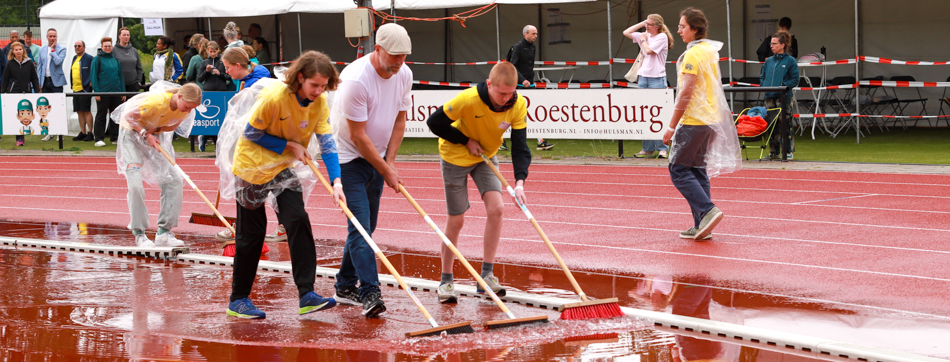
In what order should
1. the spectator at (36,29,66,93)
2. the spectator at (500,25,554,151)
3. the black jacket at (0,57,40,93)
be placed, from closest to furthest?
the spectator at (500,25,554,151) → the black jacket at (0,57,40,93) → the spectator at (36,29,66,93)

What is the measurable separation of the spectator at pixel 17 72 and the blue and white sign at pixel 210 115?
4.77 metres

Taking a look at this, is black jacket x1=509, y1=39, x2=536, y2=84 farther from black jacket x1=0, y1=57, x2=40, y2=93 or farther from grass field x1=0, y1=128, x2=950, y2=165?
black jacket x1=0, y1=57, x2=40, y2=93

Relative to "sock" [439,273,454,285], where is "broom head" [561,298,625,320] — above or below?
below

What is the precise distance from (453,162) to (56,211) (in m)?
6.48

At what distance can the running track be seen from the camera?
6.54 m

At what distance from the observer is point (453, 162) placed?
19.9 feet

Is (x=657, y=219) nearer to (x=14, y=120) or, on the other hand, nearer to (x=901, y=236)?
(x=901, y=236)

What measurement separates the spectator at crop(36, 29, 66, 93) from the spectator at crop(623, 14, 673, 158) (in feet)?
39.2

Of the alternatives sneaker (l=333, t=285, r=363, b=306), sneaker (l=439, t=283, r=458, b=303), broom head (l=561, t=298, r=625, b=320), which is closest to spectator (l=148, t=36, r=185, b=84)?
sneaker (l=333, t=285, r=363, b=306)

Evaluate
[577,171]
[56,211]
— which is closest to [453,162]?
[56,211]

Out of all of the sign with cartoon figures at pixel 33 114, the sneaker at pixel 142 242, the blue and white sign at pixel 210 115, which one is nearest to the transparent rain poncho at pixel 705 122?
the sneaker at pixel 142 242

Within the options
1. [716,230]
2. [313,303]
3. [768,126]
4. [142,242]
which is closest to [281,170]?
[313,303]

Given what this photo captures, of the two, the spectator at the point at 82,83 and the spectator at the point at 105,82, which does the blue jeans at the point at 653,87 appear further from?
the spectator at the point at 82,83

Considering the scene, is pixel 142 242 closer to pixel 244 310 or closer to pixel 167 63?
pixel 244 310
